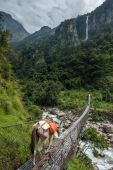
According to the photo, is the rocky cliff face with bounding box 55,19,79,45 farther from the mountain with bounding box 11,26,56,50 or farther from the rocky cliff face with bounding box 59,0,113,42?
the mountain with bounding box 11,26,56,50

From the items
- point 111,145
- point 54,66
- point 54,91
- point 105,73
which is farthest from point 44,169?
point 54,66

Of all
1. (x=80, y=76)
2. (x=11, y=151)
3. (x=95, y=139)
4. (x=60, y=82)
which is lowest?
(x=95, y=139)

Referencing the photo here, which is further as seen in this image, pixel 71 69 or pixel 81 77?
pixel 71 69

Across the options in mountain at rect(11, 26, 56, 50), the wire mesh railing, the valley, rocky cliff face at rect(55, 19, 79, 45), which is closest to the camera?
the wire mesh railing

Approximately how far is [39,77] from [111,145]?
2302 cm

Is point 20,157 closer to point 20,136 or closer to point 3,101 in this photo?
point 20,136

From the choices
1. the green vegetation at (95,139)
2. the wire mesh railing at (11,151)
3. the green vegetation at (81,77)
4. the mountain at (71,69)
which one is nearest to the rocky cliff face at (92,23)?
the mountain at (71,69)

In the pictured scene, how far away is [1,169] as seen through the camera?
1.79 metres

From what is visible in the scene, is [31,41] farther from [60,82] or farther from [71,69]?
[60,82]

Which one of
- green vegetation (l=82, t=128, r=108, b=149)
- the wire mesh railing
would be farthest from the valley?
green vegetation (l=82, t=128, r=108, b=149)

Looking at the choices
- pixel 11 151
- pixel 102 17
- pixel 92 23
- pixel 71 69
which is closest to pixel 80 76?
pixel 71 69

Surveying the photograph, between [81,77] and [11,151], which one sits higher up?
[81,77]

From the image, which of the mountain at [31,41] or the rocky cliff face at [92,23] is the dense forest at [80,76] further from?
the mountain at [31,41]

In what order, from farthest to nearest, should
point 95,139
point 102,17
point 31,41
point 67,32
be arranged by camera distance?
point 31,41, point 67,32, point 102,17, point 95,139
